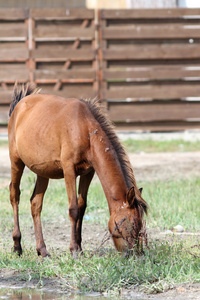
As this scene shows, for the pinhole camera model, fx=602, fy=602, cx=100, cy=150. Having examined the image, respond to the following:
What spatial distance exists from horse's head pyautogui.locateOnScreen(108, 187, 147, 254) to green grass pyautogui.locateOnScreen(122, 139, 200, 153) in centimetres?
690

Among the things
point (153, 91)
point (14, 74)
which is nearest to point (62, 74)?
point (14, 74)

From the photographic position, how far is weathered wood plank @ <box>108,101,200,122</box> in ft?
41.8

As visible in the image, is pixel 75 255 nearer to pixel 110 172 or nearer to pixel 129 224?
pixel 129 224

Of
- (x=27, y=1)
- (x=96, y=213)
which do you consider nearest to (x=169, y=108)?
(x=96, y=213)

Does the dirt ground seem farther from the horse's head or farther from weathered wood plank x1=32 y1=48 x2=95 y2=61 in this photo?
weathered wood plank x1=32 y1=48 x2=95 y2=61

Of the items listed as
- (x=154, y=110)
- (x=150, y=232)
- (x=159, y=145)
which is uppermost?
(x=150, y=232)

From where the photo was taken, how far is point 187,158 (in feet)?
35.7

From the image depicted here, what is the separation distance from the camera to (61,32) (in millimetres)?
12625

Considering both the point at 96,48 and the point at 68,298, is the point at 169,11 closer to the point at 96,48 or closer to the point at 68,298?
the point at 96,48

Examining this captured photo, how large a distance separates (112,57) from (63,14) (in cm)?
136

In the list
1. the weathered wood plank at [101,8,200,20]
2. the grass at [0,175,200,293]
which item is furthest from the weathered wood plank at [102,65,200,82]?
the grass at [0,175,200,293]

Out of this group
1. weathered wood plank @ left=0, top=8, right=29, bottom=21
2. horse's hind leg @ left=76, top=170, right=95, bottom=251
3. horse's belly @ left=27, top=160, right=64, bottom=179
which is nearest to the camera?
horse's belly @ left=27, top=160, right=64, bottom=179

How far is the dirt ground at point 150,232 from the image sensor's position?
440cm

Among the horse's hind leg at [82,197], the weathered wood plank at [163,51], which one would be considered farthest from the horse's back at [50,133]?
the weathered wood plank at [163,51]
